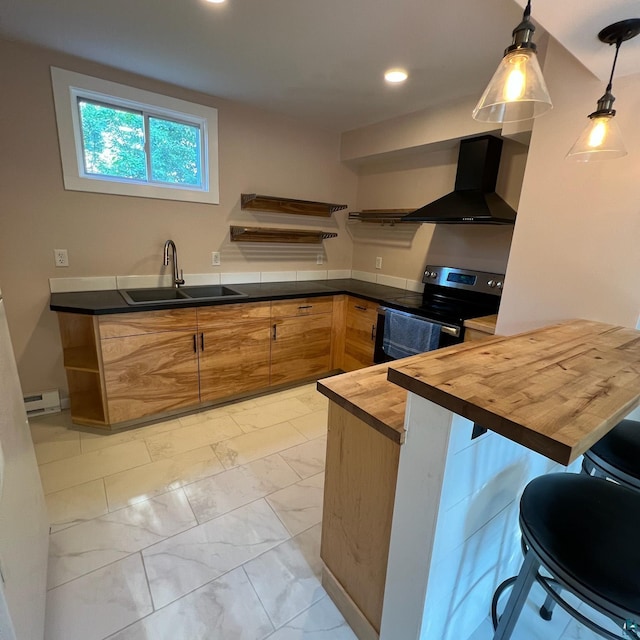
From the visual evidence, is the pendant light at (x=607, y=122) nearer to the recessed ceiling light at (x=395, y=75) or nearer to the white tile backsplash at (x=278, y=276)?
the recessed ceiling light at (x=395, y=75)

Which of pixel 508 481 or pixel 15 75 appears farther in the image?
pixel 15 75

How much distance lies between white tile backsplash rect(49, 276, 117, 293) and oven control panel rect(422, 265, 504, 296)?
8.56 ft

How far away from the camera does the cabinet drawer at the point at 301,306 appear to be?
9.18 feet

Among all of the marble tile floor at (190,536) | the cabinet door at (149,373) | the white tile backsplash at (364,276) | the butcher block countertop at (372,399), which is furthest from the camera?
the white tile backsplash at (364,276)

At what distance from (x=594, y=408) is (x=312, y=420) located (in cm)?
209

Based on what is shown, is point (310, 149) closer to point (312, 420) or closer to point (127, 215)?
point (127, 215)

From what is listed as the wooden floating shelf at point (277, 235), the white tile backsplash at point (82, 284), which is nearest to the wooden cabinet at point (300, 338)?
→ the wooden floating shelf at point (277, 235)

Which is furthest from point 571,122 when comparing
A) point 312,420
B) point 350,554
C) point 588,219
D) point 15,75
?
point 15,75

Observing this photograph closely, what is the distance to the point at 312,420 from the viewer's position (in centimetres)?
261

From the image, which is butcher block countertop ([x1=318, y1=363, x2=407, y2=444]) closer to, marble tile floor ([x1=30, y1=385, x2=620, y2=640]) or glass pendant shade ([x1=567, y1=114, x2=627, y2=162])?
marble tile floor ([x1=30, y1=385, x2=620, y2=640])

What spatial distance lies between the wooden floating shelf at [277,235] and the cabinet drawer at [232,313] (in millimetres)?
750

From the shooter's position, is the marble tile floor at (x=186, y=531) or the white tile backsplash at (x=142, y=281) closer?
the marble tile floor at (x=186, y=531)

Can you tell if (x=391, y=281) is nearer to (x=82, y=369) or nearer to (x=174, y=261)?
(x=174, y=261)

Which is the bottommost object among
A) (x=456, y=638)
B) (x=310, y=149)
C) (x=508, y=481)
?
(x=456, y=638)
